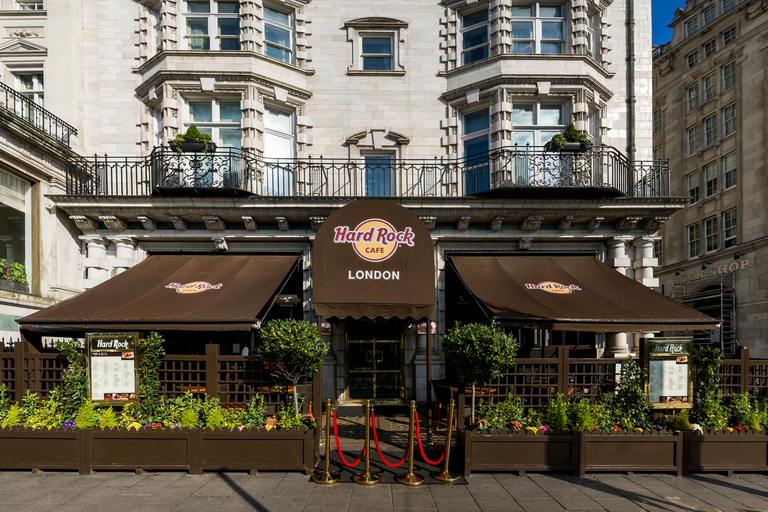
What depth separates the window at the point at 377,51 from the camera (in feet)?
42.9

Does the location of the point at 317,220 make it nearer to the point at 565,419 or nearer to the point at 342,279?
the point at 342,279

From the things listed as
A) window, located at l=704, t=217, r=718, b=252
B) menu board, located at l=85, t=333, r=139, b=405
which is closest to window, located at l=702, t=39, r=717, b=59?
window, located at l=704, t=217, r=718, b=252

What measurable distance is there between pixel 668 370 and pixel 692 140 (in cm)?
2773

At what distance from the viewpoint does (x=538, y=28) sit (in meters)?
12.7

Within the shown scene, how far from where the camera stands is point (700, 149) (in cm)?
2747

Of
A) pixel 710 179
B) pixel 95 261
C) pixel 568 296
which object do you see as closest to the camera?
pixel 568 296

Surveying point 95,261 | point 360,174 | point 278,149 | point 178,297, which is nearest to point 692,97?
point 360,174

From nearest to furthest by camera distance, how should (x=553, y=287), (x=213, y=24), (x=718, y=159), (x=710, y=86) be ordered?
(x=553, y=287) → (x=213, y=24) → (x=718, y=159) → (x=710, y=86)

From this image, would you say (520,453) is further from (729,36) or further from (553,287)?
(729,36)

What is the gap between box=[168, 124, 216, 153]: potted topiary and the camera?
11281 millimetres

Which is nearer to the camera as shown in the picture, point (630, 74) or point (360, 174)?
point (360, 174)

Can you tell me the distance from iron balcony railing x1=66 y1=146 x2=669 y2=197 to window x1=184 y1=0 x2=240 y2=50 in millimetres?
3151

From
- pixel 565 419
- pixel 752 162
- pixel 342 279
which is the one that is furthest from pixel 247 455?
pixel 752 162

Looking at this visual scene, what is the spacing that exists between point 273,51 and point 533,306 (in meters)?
10.2
